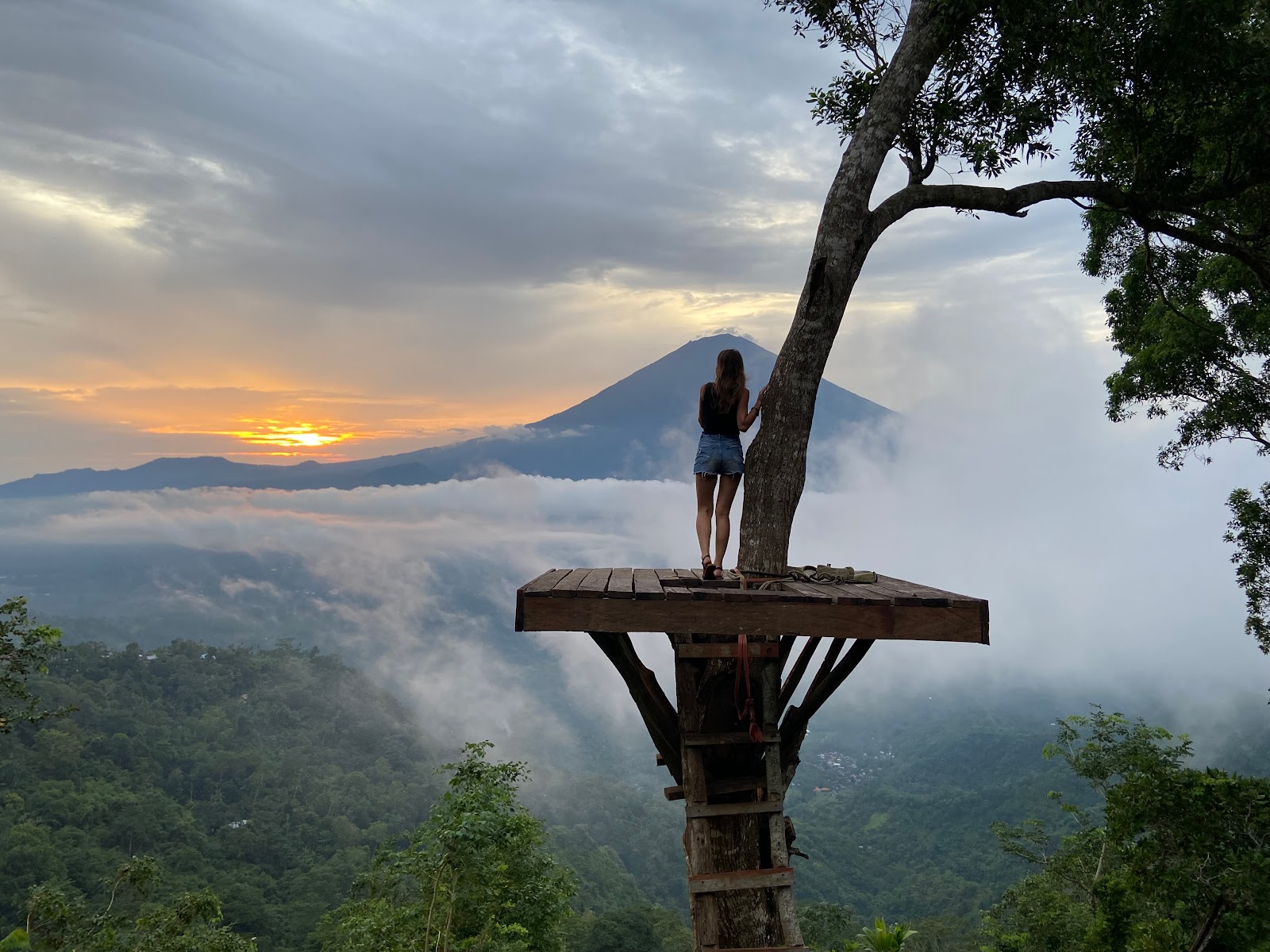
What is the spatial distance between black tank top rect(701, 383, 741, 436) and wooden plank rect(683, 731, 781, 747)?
5.60 feet

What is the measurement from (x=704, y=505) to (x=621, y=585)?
1.09m

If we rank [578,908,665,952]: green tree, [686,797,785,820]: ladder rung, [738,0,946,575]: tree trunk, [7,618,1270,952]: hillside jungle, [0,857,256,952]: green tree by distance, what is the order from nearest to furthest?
1. [686,797,785,820]: ladder rung
2. [738,0,946,575]: tree trunk
3. [7,618,1270,952]: hillside jungle
4. [0,857,256,952]: green tree
5. [578,908,665,952]: green tree

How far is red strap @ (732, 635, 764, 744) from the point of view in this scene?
3818 mm

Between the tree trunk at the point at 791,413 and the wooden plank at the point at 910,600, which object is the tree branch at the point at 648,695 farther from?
the wooden plank at the point at 910,600

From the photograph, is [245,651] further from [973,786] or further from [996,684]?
[996,684]

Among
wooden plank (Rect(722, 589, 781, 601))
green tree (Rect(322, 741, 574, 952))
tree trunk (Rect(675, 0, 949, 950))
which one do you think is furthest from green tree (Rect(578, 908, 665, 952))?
wooden plank (Rect(722, 589, 781, 601))

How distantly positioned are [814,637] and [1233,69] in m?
4.93

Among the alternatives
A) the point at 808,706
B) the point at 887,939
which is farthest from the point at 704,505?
the point at 887,939

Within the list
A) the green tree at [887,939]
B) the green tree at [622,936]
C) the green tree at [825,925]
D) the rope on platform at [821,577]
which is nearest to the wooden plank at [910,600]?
the rope on platform at [821,577]

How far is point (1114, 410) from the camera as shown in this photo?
9.13m

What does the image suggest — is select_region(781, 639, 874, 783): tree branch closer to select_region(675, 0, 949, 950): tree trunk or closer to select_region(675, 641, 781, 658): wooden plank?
select_region(675, 0, 949, 950): tree trunk

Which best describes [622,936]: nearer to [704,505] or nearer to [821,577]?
[704,505]

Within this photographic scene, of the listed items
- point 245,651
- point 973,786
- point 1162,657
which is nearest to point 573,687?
point 245,651

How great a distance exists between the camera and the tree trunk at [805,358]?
4371 mm
